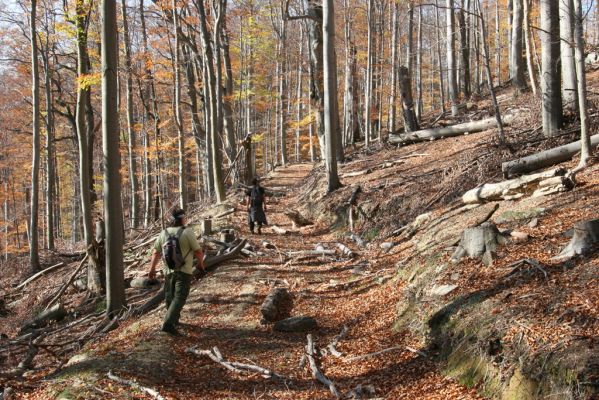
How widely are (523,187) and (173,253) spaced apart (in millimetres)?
5975

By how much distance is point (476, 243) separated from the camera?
6.68 metres

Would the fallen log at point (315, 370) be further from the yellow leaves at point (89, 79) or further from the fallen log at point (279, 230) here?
the yellow leaves at point (89, 79)

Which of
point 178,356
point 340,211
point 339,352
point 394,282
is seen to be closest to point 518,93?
point 340,211

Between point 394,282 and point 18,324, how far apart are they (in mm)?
8817

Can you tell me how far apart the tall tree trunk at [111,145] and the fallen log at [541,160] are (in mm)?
6951

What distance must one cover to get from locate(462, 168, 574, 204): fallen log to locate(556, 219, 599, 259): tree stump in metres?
2.39

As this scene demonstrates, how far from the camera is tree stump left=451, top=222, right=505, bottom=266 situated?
21.4 feet

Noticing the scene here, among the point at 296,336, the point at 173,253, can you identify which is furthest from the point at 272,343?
the point at 173,253

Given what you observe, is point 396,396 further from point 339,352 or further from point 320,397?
point 339,352

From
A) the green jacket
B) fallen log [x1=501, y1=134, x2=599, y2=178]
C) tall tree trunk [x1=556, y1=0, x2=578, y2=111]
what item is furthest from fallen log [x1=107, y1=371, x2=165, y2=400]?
tall tree trunk [x1=556, y1=0, x2=578, y2=111]

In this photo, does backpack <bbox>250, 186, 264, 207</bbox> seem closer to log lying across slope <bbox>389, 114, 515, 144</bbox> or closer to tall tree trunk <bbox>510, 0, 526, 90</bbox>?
log lying across slope <bbox>389, 114, 515, 144</bbox>

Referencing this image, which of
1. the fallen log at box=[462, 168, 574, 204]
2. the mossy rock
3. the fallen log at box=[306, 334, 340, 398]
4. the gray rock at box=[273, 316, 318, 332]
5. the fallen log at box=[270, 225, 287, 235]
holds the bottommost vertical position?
the fallen log at box=[306, 334, 340, 398]

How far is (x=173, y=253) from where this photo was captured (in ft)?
21.6

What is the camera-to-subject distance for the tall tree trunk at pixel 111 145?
25.9 feet
